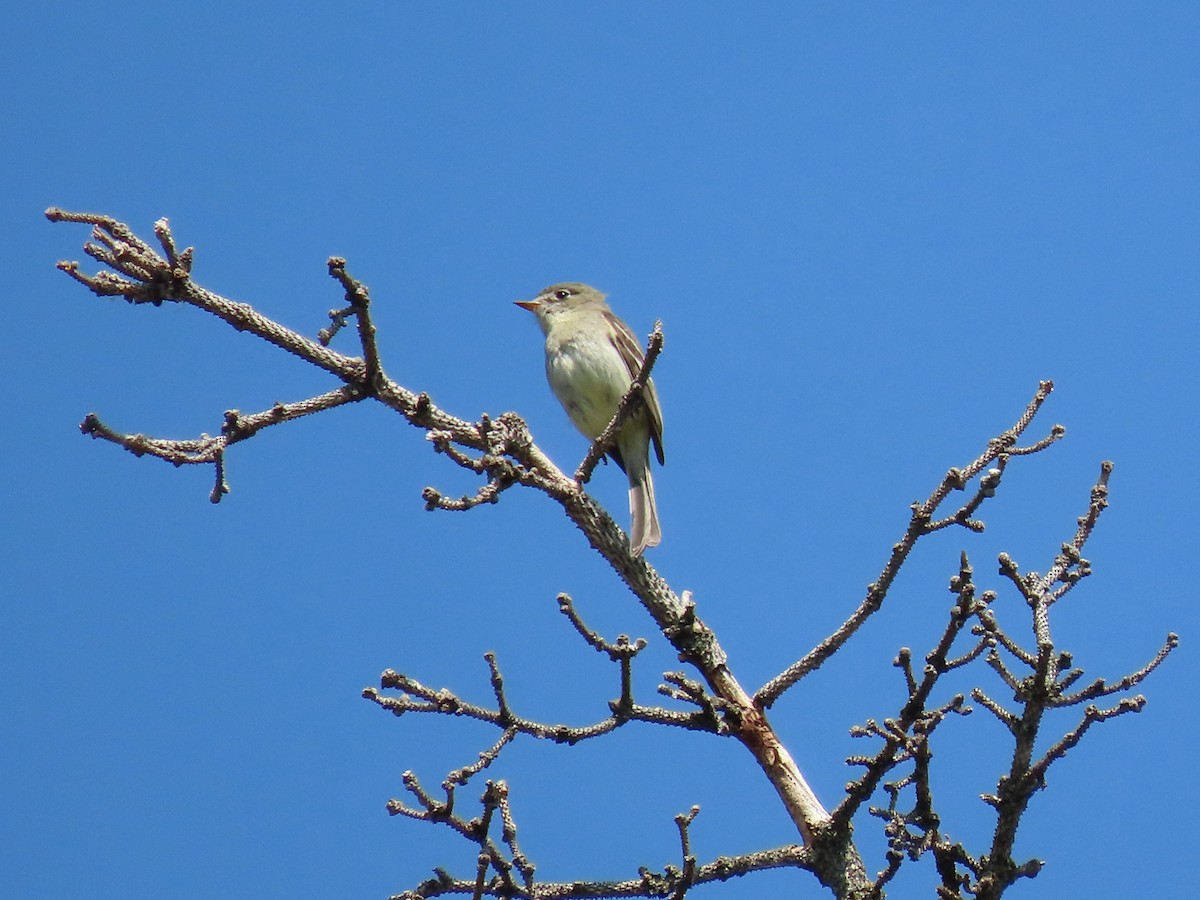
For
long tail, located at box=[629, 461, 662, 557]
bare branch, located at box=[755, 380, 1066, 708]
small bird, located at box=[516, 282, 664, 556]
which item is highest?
small bird, located at box=[516, 282, 664, 556]

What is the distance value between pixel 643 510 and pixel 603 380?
150 cm

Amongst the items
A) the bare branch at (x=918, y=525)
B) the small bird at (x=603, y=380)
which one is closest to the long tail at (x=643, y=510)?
the small bird at (x=603, y=380)

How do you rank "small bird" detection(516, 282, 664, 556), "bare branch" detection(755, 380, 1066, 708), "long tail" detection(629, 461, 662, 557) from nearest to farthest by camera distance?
"bare branch" detection(755, 380, 1066, 708)
"long tail" detection(629, 461, 662, 557)
"small bird" detection(516, 282, 664, 556)

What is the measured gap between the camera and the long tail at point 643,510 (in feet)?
23.5

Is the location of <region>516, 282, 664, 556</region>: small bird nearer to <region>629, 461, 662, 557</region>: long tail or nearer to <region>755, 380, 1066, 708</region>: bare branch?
<region>629, 461, 662, 557</region>: long tail

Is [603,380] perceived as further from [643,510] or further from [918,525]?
[918,525]

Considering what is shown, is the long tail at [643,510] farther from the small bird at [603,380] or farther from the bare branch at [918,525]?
the bare branch at [918,525]

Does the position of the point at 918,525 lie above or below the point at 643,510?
below

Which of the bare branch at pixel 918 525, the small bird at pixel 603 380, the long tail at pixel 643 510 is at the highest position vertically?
the small bird at pixel 603 380

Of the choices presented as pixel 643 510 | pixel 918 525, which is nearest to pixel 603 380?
pixel 643 510

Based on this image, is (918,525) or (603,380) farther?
(603,380)

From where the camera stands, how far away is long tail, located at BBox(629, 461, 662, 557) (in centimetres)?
717

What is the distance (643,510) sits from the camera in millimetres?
7664

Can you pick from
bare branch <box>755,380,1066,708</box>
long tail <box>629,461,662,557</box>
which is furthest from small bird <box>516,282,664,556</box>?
bare branch <box>755,380,1066,708</box>
